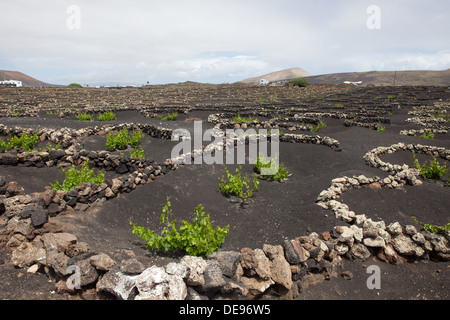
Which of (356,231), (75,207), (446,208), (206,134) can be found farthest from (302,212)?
(206,134)

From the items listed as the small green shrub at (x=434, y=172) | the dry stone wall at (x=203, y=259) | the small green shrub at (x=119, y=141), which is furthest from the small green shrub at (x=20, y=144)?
the small green shrub at (x=434, y=172)

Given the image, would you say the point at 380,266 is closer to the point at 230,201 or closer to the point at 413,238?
the point at 413,238

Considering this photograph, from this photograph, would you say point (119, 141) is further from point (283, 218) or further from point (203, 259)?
point (203, 259)

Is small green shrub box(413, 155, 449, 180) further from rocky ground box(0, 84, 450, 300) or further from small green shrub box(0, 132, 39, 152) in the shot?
small green shrub box(0, 132, 39, 152)

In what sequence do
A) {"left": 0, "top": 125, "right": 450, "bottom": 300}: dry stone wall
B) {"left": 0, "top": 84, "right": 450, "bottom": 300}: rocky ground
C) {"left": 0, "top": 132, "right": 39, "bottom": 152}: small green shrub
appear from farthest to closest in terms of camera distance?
{"left": 0, "top": 132, "right": 39, "bottom": 152}: small green shrub, {"left": 0, "top": 84, "right": 450, "bottom": 300}: rocky ground, {"left": 0, "top": 125, "right": 450, "bottom": 300}: dry stone wall

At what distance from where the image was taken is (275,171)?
811 cm

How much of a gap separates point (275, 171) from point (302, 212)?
2455mm

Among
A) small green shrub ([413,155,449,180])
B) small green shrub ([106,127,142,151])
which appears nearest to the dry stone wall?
small green shrub ([413,155,449,180])

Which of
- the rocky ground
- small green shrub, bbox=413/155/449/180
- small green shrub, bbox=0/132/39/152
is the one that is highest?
small green shrub, bbox=0/132/39/152

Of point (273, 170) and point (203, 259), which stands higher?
point (273, 170)

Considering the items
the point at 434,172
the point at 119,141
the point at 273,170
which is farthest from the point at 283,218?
the point at 119,141

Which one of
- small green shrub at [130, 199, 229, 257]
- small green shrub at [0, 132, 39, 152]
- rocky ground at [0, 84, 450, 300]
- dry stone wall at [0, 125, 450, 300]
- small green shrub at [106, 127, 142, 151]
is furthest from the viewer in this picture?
small green shrub at [106, 127, 142, 151]

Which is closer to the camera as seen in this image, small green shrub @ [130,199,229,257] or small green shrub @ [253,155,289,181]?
small green shrub @ [130,199,229,257]

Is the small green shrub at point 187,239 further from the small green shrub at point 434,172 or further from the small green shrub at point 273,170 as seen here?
the small green shrub at point 434,172
